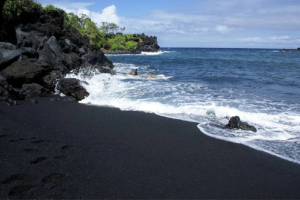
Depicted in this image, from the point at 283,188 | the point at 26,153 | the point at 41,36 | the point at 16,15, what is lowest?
the point at 283,188

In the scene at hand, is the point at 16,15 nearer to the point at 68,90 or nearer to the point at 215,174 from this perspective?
the point at 68,90

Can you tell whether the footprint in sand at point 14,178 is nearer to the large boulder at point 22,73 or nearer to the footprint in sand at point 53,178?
the footprint in sand at point 53,178

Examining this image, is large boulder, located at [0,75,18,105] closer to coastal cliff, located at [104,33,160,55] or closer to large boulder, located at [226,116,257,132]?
large boulder, located at [226,116,257,132]

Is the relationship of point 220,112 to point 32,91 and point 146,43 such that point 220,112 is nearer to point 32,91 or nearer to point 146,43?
point 32,91

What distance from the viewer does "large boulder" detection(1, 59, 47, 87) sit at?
444 inches

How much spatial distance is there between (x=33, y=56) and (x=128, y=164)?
1174 cm

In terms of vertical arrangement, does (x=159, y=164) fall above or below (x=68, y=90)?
below

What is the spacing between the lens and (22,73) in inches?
448

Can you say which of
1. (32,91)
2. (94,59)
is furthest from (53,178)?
(94,59)

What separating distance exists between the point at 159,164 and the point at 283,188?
2359 millimetres

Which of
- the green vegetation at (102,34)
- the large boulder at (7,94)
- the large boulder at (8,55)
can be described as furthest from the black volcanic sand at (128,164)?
the green vegetation at (102,34)

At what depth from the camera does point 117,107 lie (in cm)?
990

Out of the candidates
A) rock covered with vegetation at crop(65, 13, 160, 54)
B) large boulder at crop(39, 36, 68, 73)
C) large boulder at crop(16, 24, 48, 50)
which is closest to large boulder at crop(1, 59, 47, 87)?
large boulder at crop(39, 36, 68, 73)

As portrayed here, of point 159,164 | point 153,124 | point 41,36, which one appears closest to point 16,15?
point 41,36
